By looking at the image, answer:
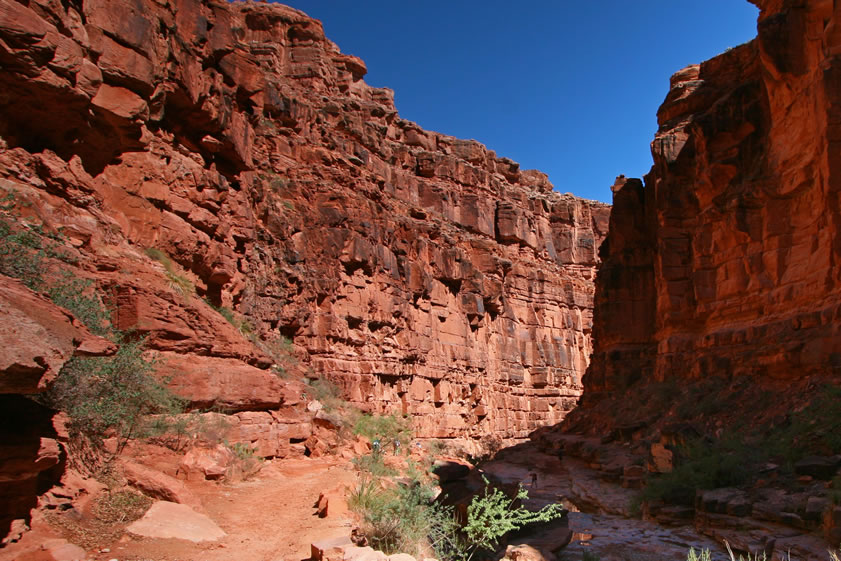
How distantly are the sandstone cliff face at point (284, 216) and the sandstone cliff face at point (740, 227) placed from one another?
10.4 meters

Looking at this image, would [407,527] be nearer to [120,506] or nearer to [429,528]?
[429,528]

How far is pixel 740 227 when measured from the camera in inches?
669

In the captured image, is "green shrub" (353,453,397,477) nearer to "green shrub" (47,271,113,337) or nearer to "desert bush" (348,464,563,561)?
"desert bush" (348,464,563,561)

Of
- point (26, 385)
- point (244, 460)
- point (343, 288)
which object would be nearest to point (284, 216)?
point (343, 288)

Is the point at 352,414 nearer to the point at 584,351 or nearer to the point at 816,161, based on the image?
the point at 816,161

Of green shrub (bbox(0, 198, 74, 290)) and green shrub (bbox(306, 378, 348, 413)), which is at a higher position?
green shrub (bbox(0, 198, 74, 290))

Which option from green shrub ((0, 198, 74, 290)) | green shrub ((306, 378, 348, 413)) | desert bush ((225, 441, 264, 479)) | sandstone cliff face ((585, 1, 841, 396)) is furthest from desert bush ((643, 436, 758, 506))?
green shrub ((0, 198, 74, 290))

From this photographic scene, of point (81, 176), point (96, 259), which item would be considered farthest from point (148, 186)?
point (96, 259)

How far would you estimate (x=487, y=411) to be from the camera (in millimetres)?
35750

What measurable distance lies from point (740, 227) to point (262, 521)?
51.1ft

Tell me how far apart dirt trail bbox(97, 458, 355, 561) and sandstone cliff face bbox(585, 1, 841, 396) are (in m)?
11.2

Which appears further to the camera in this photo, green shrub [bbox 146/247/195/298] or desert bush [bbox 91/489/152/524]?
green shrub [bbox 146/247/195/298]

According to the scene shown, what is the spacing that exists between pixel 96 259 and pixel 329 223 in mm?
15441

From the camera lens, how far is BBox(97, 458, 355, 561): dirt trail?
6.17m
